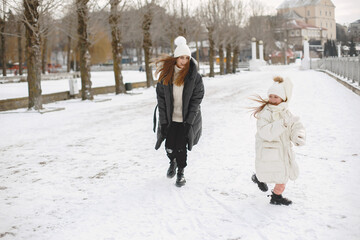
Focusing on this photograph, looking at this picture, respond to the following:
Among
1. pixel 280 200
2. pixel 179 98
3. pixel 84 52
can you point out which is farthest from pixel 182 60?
pixel 84 52

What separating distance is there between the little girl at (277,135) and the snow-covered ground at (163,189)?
399 mm

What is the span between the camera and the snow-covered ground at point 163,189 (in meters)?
4.02

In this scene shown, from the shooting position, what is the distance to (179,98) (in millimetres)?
5328

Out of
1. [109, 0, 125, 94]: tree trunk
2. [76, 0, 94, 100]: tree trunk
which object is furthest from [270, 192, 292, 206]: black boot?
[109, 0, 125, 94]: tree trunk

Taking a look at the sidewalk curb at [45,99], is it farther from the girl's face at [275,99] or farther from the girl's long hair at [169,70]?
the girl's face at [275,99]

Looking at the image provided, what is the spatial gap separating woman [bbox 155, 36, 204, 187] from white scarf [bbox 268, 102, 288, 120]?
1170mm

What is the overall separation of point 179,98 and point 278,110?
1.42 metres

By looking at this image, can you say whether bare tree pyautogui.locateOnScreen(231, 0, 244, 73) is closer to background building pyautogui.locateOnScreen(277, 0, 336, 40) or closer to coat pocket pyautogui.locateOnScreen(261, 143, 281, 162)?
coat pocket pyautogui.locateOnScreen(261, 143, 281, 162)

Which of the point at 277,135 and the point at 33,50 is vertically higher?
the point at 33,50

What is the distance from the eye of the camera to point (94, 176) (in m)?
6.10

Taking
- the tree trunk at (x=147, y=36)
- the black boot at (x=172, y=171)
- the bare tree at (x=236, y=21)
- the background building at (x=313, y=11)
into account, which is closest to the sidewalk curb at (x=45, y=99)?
the tree trunk at (x=147, y=36)

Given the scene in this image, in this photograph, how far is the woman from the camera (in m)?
5.24

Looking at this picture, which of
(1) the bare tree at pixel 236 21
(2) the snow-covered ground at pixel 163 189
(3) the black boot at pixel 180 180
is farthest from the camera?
(1) the bare tree at pixel 236 21

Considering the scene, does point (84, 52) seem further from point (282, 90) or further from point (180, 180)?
point (282, 90)
